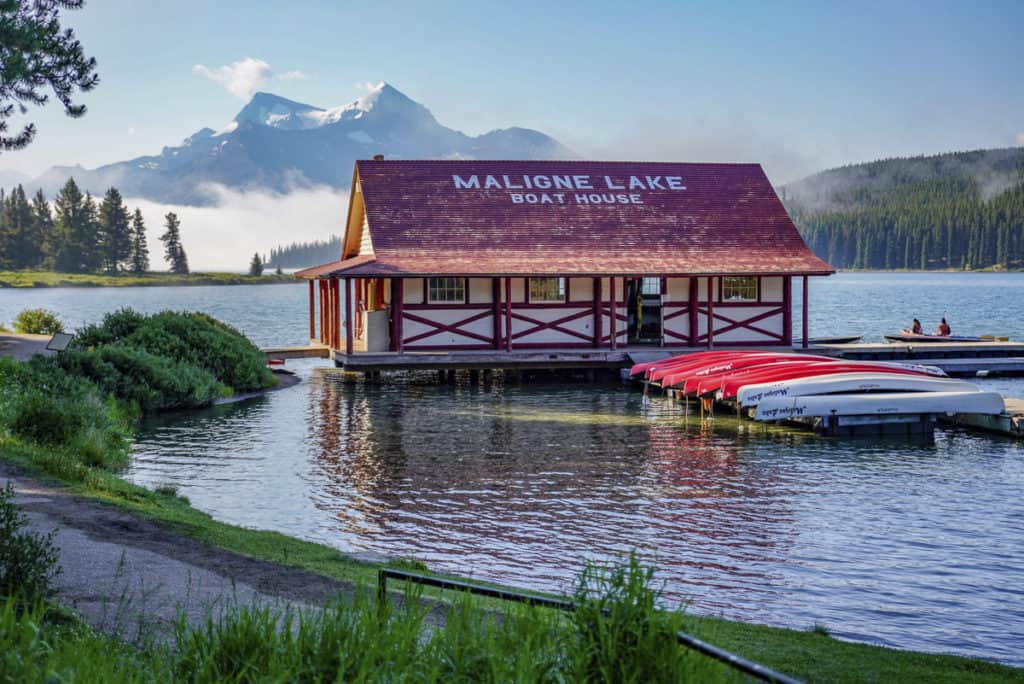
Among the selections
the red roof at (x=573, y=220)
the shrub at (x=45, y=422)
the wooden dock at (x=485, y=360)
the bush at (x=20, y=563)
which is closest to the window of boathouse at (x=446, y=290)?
the red roof at (x=573, y=220)

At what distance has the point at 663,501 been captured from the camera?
15.9 meters

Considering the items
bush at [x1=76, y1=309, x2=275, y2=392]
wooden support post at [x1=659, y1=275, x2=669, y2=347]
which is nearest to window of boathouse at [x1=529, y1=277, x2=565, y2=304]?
wooden support post at [x1=659, y1=275, x2=669, y2=347]

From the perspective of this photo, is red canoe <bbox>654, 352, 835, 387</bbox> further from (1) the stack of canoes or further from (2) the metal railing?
(2) the metal railing

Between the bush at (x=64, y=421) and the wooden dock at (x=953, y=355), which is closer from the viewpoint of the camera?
the bush at (x=64, y=421)

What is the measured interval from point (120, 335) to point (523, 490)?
17135 millimetres

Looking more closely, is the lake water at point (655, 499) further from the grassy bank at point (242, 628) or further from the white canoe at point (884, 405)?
the grassy bank at point (242, 628)

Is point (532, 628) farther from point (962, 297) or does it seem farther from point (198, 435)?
point (962, 297)

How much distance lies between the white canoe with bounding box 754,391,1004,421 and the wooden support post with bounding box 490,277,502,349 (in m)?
11.7

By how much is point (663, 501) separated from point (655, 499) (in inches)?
6.7

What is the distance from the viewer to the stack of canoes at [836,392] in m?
22.8

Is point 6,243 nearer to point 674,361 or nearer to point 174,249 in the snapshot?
point 174,249

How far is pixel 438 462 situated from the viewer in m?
19.0

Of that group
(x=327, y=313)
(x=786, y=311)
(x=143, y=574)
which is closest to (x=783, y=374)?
(x=786, y=311)

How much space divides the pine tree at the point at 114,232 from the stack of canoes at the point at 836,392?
455 ft
